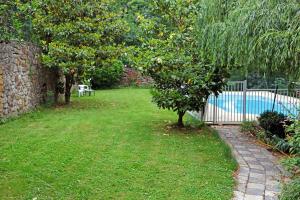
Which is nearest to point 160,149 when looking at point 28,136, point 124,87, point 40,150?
point 40,150

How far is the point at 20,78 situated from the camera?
10594 millimetres

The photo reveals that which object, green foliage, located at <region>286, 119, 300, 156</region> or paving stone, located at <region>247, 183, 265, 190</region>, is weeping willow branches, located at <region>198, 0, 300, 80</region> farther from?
paving stone, located at <region>247, 183, 265, 190</region>

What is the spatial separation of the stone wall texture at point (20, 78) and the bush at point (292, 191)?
24.9 feet

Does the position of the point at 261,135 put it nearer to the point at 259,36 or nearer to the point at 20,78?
the point at 259,36

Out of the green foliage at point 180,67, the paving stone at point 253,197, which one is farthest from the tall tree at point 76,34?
the paving stone at point 253,197

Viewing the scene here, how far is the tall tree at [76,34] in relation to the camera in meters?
12.0

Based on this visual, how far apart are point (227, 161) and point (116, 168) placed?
192cm

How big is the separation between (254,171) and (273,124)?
147 inches

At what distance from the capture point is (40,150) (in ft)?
22.1

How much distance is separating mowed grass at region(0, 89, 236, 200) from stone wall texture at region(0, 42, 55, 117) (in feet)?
1.86

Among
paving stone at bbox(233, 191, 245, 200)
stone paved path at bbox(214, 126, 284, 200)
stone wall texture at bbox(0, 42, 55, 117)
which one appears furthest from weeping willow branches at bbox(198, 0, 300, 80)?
stone wall texture at bbox(0, 42, 55, 117)

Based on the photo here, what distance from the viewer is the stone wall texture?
9.53 meters

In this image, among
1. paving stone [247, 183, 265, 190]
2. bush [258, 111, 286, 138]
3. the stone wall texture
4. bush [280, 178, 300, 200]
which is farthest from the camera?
the stone wall texture

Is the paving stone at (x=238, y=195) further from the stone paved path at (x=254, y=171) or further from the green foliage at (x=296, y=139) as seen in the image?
the green foliage at (x=296, y=139)
